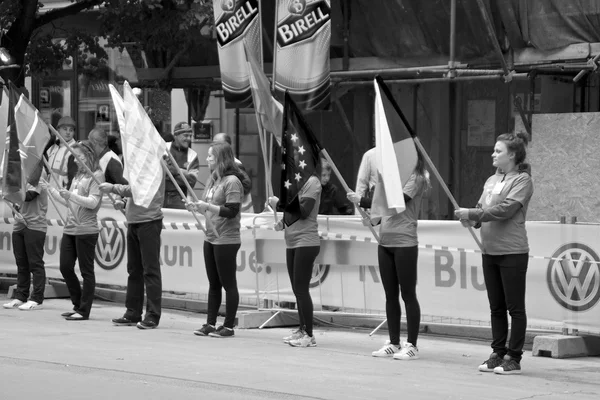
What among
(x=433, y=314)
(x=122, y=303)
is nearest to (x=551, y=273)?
(x=433, y=314)

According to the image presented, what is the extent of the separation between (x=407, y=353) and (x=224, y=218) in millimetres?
2340

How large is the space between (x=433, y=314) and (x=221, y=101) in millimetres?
9651

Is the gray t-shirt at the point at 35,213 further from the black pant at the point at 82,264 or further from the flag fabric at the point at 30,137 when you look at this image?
the black pant at the point at 82,264

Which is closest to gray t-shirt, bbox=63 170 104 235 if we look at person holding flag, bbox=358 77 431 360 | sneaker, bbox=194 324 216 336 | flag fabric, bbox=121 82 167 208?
flag fabric, bbox=121 82 167 208

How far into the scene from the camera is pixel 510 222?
30.4 ft

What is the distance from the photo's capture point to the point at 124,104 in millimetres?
11891

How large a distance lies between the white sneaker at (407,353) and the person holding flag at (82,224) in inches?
156

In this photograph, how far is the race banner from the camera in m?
14.6

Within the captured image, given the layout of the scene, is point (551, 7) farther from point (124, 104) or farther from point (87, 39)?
point (87, 39)

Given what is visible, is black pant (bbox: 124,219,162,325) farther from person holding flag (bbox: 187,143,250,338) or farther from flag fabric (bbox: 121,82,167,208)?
person holding flag (bbox: 187,143,250,338)

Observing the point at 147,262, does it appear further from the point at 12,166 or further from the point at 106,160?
the point at 12,166

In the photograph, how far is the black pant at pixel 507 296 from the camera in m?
9.20

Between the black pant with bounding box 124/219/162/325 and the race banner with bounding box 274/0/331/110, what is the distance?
341 centimetres

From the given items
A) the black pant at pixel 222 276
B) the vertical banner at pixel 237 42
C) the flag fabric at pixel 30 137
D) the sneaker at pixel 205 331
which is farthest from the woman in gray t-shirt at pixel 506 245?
the vertical banner at pixel 237 42
